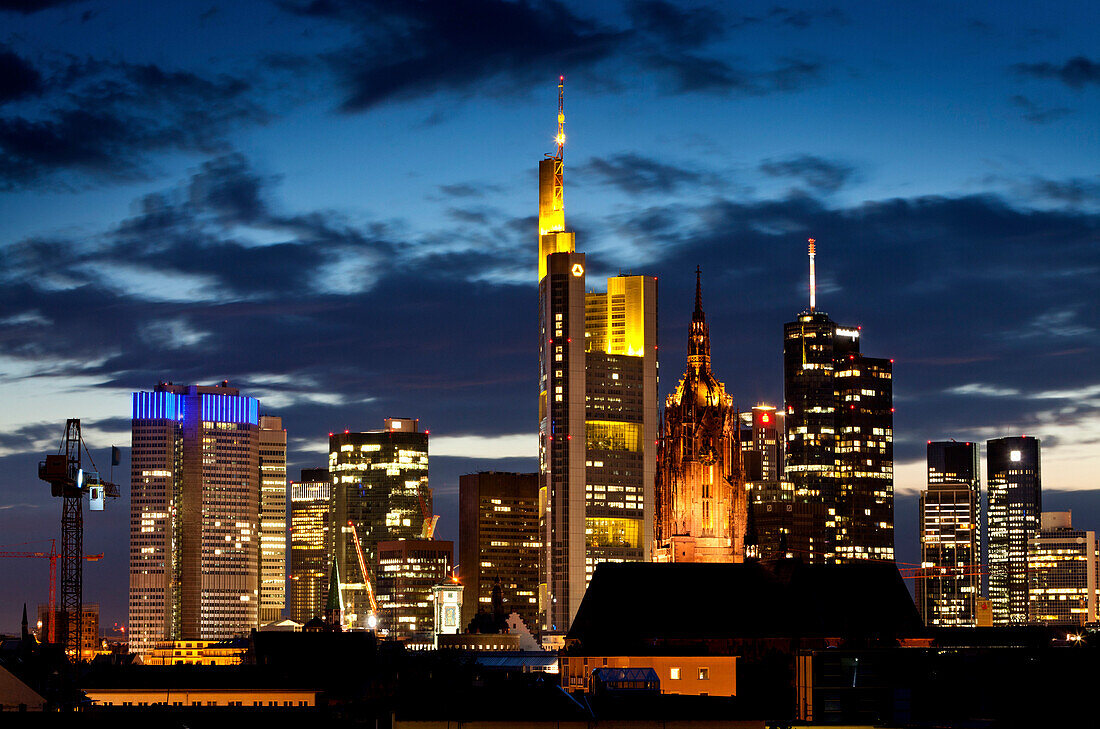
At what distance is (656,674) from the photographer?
468 ft

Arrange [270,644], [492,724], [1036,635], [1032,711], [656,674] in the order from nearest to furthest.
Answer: [492,724], [1032,711], [656,674], [270,644], [1036,635]

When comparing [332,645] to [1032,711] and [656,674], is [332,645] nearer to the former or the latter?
[656,674]

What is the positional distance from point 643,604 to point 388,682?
2782cm

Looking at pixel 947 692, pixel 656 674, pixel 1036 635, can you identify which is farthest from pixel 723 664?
pixel 1036 635

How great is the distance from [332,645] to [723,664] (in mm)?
33672

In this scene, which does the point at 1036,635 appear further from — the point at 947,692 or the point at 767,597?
the point at 947,692

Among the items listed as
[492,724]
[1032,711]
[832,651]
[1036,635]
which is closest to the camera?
[492,724]

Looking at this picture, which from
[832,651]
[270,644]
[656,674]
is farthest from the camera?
[270,644]

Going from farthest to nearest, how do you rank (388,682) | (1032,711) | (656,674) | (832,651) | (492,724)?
(388,682), (656,674), (832,651), (1032,711), (492,724)

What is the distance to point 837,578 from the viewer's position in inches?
6875

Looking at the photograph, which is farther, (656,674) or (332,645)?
(332,645)

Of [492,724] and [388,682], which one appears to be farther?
[388,682]

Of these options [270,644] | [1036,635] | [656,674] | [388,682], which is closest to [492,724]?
[656,674]

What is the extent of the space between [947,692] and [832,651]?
49.4ft
